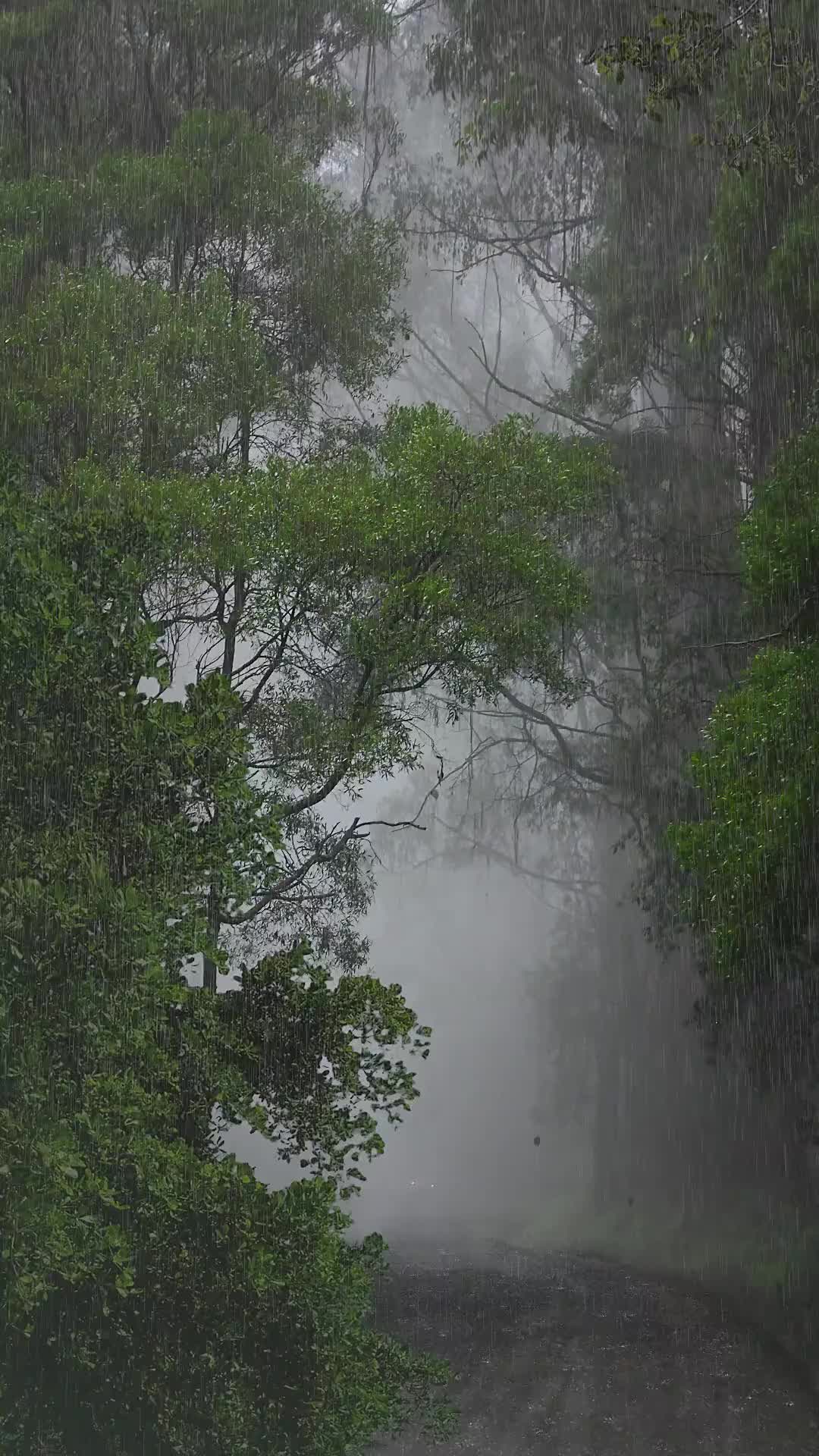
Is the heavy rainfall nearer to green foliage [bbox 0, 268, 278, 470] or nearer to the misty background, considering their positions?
green foliage [bbox 0, 268, 278, 470]

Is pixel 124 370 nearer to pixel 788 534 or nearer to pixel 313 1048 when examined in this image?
pixel 788 534

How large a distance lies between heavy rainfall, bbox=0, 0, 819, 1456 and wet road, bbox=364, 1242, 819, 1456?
37 millimetres

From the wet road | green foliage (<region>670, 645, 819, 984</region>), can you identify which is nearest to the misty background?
green foliage (<region>670, 645, 819, 984</region>)

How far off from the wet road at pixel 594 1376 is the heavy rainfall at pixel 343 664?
37 millimetres

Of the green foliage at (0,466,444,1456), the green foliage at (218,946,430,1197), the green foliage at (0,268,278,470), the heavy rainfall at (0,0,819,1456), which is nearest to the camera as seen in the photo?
the green foliage at (0,466,444,1456)

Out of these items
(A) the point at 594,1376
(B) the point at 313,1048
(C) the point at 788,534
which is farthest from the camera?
(A) the point at 594,1376

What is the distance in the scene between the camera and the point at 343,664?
25.1ft

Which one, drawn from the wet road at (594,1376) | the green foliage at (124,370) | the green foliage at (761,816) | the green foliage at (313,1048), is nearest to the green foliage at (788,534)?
the green foliage at (761,816)

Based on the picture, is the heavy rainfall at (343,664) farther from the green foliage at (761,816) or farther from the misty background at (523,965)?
the misty background at (523,965)

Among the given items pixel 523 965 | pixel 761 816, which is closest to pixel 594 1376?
pixel 761 816

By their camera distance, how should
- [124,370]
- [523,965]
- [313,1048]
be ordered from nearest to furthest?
[313,1048] < [124,370] < [523,965]

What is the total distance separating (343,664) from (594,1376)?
4.63 metres

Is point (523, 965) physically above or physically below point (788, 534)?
above

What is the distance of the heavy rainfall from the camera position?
5.02m
